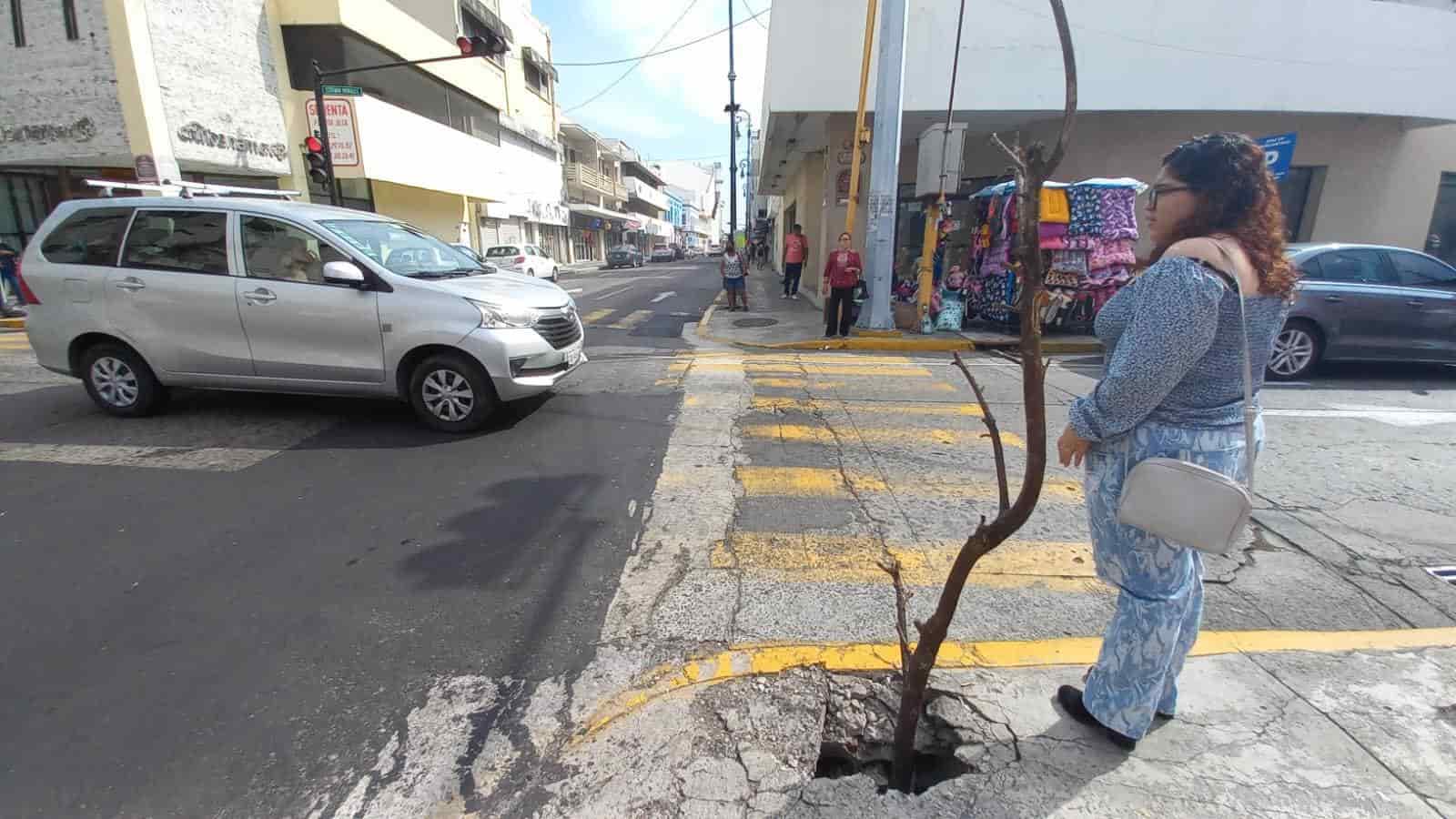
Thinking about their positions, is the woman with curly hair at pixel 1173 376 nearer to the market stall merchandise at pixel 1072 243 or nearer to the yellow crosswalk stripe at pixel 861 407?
the yellow crosswalk stripe at pixel 861 407

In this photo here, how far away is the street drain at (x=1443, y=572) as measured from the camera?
335 centimetres

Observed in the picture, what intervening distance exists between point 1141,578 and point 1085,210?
10.0m

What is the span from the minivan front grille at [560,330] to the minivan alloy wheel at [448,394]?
78cm

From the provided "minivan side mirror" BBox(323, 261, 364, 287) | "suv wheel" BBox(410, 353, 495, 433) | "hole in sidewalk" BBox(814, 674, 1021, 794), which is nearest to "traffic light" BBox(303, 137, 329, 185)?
"minivan side mirror" BBox(323, 261, 364, 287)

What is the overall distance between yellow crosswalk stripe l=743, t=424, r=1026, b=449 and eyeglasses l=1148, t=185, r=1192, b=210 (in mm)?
3578

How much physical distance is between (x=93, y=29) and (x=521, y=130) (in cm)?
2165

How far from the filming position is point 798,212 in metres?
22.0

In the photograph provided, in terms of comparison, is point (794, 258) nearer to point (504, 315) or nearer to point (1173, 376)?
point (504, 315)

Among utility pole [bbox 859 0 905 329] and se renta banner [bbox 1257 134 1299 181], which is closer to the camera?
se renta banner [bbox 1257 134 1299 181]

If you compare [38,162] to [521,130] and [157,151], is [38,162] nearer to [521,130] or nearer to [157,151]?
[157,151]

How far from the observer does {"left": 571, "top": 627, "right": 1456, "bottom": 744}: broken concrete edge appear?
2.58 metres

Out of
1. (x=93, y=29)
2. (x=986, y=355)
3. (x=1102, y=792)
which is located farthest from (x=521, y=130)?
(x=1102, y=792)

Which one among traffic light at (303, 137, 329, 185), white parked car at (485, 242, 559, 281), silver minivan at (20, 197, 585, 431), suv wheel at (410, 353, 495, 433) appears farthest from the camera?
white parked car at (485, 242, 559, 281)

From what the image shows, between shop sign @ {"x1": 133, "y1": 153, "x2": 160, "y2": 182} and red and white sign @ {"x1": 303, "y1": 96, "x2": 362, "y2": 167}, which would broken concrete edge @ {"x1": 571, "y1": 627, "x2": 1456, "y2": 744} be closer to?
shop sign @ {"x1": 133, "y1": 153, "x2": 160, "y2": 182}
